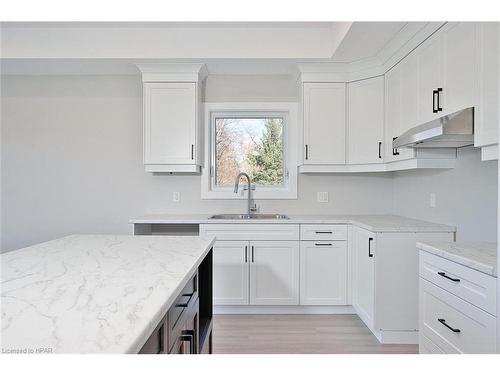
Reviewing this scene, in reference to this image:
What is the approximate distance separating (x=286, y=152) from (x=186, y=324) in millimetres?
2463

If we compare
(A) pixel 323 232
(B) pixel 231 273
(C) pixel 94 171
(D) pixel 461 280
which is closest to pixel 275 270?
(B) pixel 231 273

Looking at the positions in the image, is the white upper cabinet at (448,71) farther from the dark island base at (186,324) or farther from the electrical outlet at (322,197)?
the dark island base at (186,324)

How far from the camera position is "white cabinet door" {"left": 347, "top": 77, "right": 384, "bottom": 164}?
2.99 m

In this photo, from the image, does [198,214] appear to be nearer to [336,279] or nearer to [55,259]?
[336,279]

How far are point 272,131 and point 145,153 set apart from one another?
4.33ft

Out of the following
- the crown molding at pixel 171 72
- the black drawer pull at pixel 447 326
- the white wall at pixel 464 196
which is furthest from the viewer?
the crown molding at pixel 171 72

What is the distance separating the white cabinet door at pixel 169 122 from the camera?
3.14 metres

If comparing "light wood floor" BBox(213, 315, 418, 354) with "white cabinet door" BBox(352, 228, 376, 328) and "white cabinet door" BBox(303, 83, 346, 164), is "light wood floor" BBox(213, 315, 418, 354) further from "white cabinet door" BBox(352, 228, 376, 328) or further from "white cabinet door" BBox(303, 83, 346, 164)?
"white cabinet door" BBox(303, 83, 346, 164)

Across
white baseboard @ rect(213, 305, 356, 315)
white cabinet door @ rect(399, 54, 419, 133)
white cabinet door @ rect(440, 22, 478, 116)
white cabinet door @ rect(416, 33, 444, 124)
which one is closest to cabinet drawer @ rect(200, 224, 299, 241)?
white baseboard @ rect(213, 305, 356, 315)

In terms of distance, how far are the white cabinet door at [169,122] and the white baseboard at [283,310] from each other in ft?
4.61

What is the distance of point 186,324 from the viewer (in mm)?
1309

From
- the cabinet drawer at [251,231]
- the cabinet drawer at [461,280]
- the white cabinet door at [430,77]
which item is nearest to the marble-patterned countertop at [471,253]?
the cabinet drawer at [461,280]
